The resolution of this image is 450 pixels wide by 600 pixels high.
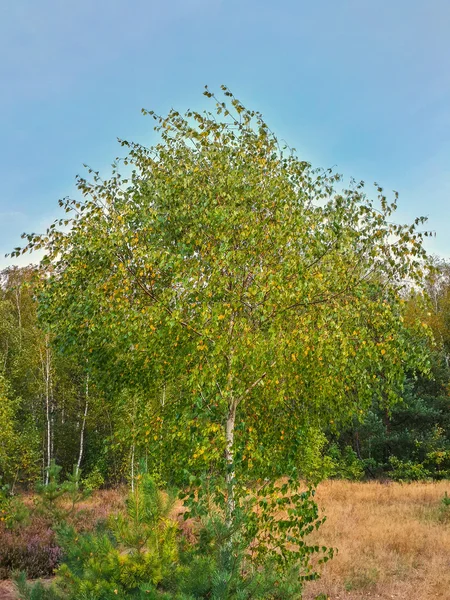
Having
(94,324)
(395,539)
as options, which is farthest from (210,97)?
(395,539)

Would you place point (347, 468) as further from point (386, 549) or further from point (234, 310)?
point (234, 310)

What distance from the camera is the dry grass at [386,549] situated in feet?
28.6

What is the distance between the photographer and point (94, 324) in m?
6.84

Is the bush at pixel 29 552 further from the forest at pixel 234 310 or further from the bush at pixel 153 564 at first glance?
the bush at pixel 153 564

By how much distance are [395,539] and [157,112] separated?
10.9 metres

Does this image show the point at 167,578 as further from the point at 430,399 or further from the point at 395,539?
the point at 430,399

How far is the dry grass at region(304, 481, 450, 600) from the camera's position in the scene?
8719 mm

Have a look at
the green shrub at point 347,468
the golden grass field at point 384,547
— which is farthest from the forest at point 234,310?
the green shrub at point 347,468

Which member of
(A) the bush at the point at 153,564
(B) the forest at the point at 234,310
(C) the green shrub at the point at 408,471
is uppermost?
(B) the forest at the point at 234,310

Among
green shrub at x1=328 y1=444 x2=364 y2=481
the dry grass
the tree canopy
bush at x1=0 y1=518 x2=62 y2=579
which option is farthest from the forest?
green shrub at x1=328 y1=444 x2=364 y2=481

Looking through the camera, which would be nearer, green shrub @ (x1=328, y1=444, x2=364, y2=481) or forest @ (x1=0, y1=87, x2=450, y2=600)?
forest @ (x1=0, y1=87, x2=450, y2=600)

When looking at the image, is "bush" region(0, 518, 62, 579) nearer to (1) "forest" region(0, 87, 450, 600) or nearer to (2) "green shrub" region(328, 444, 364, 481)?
(1) "forest" region(0, 87, 450, 600)

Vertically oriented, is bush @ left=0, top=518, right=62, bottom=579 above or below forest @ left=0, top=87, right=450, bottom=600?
below

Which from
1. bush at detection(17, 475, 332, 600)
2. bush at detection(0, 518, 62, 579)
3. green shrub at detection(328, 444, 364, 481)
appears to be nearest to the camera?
bush at detection(17, 475, 332, 600)
